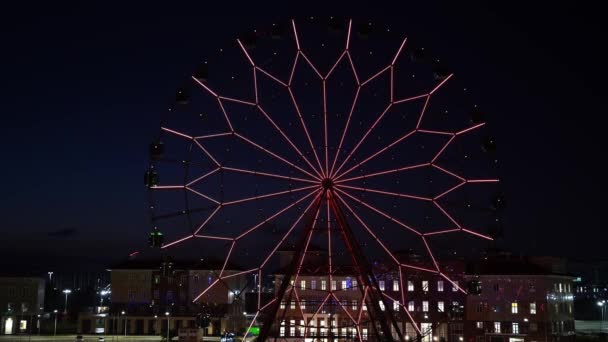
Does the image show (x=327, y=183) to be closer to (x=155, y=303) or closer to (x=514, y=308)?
(x=514, y=308)

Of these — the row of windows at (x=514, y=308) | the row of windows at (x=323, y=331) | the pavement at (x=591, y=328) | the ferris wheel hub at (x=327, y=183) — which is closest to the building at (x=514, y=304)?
the row of windows at (x=514, y=308)

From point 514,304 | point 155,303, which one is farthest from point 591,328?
point 155,303

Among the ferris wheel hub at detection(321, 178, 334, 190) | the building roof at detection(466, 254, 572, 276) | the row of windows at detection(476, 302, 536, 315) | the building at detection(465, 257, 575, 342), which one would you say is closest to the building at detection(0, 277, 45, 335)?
the building at detection(465, 257, 575, 342)

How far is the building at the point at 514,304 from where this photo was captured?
87938mm

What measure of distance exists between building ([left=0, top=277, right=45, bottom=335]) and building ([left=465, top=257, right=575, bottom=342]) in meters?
56.1

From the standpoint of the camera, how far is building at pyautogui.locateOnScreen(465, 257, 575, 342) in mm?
87938

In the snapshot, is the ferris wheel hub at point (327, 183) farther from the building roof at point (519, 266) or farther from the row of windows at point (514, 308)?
the row of windows at point (514, 308)

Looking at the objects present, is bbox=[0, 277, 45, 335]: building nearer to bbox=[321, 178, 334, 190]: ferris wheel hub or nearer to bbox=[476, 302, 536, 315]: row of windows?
bbox=[476, 302, 536, 315]: row of windows

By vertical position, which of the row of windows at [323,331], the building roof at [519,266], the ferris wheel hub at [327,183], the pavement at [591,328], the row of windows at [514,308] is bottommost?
the pavement at [591,328]

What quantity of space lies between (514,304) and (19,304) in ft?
208

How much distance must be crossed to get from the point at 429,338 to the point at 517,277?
13.5m

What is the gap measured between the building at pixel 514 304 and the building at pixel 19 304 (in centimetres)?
5611

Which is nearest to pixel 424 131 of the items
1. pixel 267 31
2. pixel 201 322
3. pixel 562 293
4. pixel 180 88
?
pixel 267 31

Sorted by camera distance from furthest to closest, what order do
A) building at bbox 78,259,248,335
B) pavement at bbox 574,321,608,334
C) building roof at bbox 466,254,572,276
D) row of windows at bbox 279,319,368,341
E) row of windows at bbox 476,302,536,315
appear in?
pavement at bbox 574,321,608,334 < building at bbox 78,259,248,335 < building roof at bbox 466,254,572,276 < row of windows at bbox 476,302,536,315 < row of windows at bbox 279,319,368,341
